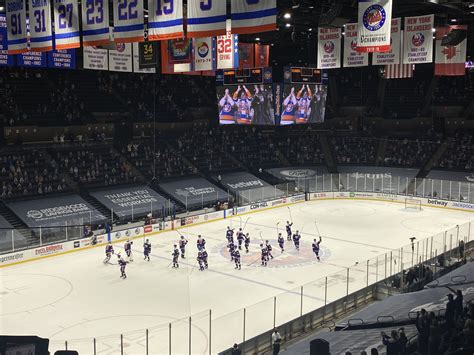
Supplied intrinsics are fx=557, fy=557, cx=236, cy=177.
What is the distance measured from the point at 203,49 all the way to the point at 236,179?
16467mm

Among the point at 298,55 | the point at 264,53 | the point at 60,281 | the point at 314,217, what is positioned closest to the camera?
the point at 60,281

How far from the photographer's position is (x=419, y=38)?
18906 millimetres

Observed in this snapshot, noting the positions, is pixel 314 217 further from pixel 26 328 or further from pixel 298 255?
pixel 26 328

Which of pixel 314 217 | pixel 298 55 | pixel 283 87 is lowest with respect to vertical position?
pixel 314 217

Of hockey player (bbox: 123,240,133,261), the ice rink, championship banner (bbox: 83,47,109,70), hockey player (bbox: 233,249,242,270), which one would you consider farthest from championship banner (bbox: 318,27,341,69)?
hockey player (bbox: 123,240,133,261)

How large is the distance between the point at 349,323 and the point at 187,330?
373 centimetres

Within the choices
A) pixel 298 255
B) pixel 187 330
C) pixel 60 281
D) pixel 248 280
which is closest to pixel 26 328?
pixel 60 281

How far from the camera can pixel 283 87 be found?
2747 cm

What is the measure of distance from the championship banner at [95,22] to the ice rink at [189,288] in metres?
7.75

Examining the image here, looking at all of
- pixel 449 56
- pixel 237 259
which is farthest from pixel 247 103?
pixel 449 56

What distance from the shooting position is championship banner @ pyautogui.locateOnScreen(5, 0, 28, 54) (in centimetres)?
1667

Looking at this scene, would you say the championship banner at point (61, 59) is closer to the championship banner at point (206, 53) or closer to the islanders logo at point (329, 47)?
the championship banner at point (206, 53)

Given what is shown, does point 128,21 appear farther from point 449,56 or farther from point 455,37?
point 449,56

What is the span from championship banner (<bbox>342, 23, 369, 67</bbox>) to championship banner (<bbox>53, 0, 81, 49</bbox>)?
32.6ft
